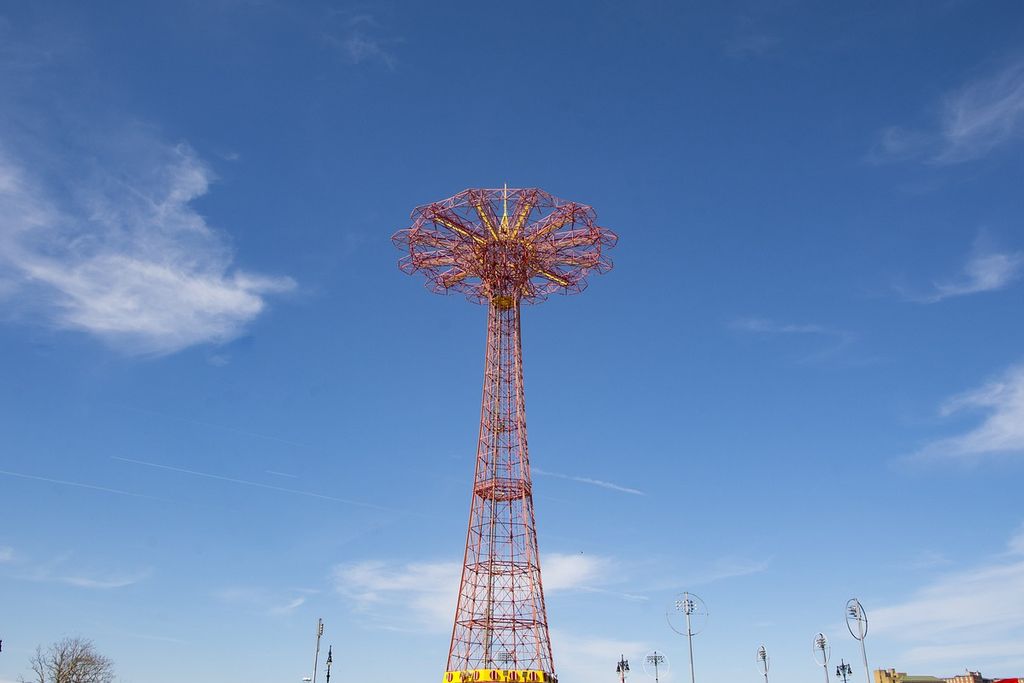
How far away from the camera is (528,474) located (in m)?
67.3

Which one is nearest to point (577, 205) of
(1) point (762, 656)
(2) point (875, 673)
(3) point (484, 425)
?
(3) point (484, 425)

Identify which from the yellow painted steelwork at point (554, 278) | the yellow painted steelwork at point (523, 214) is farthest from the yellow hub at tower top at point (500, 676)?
the yellow painted steelwork at point (523, 214)

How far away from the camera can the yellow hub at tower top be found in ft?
201

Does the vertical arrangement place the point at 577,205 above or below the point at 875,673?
above

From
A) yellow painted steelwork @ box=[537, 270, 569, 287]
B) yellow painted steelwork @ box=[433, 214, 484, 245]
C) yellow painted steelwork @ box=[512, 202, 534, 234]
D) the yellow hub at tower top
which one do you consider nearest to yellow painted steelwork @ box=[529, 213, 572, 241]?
yellow painted steelwork @ box=[512, 202, 534, 234]

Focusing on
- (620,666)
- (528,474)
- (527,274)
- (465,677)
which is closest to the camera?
(465,677)

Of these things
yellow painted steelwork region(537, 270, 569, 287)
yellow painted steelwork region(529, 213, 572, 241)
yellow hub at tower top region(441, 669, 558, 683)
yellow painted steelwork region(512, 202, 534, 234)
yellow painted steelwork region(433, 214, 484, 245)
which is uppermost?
yellow painted steelwork region(512, 202, 534, 234)

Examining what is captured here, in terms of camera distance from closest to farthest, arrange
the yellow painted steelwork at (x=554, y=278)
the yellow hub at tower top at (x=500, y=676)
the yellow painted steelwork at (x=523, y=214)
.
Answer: the yellow hub at tower top at (x=500, y=676) < the yellow painted steelwork at (x=523, y=214) < the yellow painted steelwork at (x=554, y=278)

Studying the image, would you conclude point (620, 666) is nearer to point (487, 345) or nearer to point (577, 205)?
point (487, 345)

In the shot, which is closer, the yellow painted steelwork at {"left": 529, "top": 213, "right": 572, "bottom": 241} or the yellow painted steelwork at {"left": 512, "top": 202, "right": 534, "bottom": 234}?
the yellow painted steelwork at {"left": 529, "top": 213, "right": 572, "bottom": 241}

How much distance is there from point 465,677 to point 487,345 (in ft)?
86.5

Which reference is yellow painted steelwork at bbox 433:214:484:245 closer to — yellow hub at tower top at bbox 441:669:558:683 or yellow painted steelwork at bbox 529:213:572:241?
yellow painted steelwork at bbox 529:213:572:241

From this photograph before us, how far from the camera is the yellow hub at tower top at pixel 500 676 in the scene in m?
61.4

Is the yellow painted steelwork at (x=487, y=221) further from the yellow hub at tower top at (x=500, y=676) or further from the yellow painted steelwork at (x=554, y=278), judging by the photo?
the yellow hub at tower top at (x=500, y=676)
